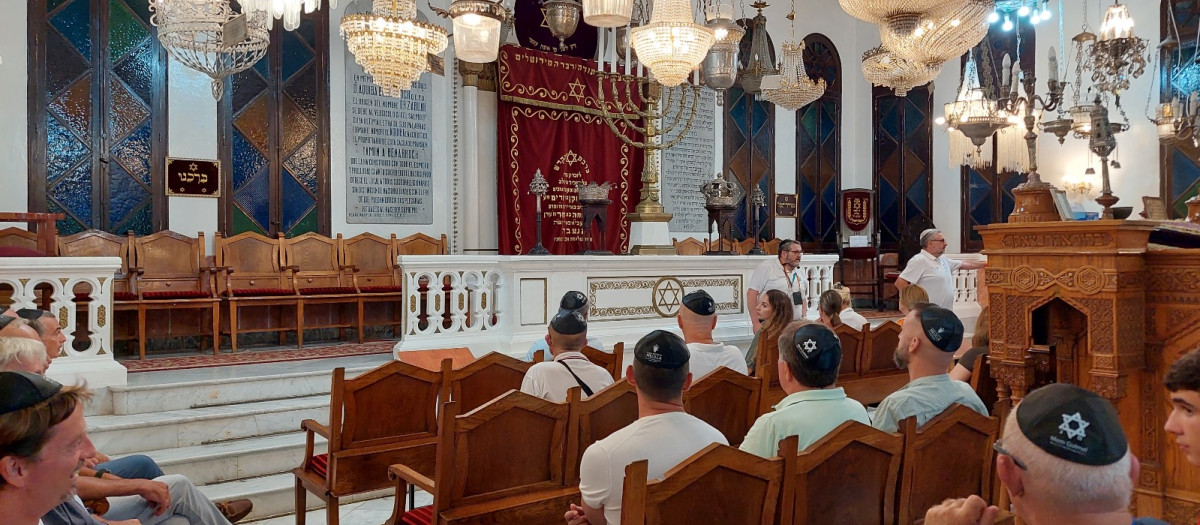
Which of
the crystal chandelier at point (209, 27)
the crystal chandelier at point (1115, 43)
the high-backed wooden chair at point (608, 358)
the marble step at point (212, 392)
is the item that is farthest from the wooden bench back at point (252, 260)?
the crystal chandelier at point (1115, 43)

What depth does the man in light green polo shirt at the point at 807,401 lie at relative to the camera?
Answer: 2191mm

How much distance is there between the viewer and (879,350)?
501 centimetres

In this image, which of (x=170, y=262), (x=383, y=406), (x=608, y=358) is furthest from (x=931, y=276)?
(x=170, y=262)

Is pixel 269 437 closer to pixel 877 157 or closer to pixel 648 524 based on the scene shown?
pixel 648 524

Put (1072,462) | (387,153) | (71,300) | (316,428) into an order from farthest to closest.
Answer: (387,153) → (71,300) → (316,428) → (1072,462)

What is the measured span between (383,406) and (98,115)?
564 centimetres

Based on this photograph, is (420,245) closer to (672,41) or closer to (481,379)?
(672,41)

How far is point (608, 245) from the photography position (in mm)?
9727

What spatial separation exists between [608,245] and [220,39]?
18.0 feet

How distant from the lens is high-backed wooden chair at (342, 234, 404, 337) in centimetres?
765

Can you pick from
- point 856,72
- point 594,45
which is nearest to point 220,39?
point 594,45

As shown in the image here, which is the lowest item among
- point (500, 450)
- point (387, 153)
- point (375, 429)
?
point (375, 429)

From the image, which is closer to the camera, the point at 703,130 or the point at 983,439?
the point at 983,439

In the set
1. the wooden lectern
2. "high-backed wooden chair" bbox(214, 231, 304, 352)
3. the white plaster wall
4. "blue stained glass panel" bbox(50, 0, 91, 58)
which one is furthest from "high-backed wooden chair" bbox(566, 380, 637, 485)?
"blue stained glass panel" bbox(50, 0, 91, 58)
